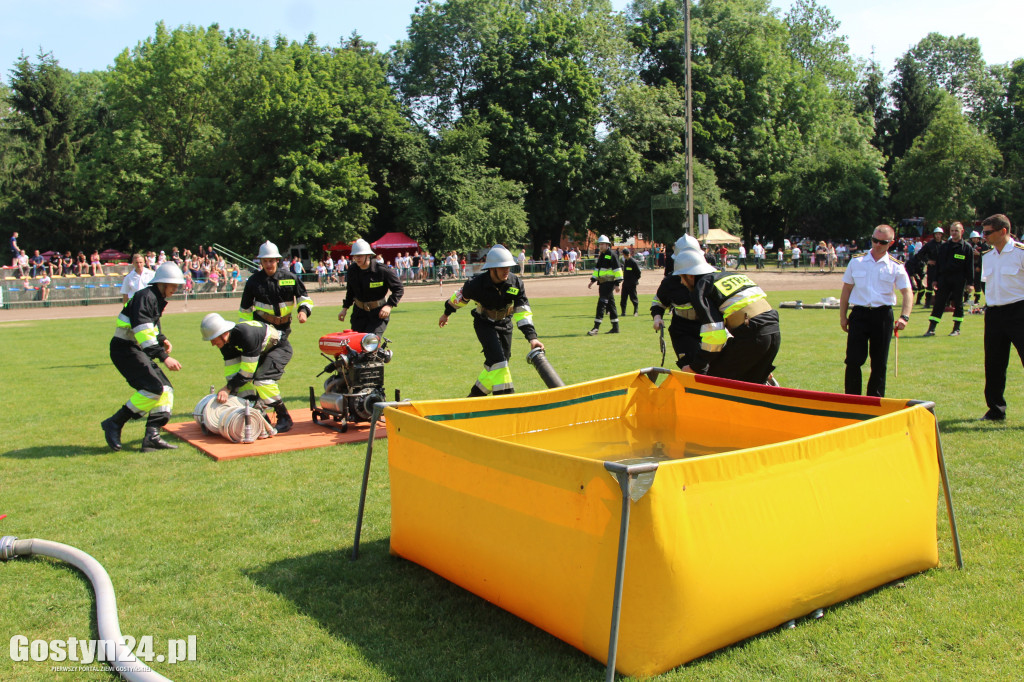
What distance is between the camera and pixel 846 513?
4133 millimetres

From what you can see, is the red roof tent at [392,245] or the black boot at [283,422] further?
the red roof tent at [392,245]

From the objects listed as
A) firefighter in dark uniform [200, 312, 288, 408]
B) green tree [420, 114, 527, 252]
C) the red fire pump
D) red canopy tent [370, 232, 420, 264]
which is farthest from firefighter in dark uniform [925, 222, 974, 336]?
red canopy tent [370, 232, 420, 264]

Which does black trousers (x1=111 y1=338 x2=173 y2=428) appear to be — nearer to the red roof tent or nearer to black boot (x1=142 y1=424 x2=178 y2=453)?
black boot (x1=142 y1=424 x2=178 y2=453)

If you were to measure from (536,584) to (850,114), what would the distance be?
76725 mm

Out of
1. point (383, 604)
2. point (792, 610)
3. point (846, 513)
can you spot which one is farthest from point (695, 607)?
point (383, 604)

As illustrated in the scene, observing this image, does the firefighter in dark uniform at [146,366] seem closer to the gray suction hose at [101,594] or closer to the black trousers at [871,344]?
the gray suction hose at [101,594]

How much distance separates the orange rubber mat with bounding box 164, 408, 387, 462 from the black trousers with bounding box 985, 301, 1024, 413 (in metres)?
6.47

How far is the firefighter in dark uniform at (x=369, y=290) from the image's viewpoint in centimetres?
972

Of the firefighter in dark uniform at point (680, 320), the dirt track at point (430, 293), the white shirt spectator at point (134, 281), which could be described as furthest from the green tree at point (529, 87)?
the firefighter in dark uniform at point (680, 320)

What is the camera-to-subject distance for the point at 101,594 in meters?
4.34

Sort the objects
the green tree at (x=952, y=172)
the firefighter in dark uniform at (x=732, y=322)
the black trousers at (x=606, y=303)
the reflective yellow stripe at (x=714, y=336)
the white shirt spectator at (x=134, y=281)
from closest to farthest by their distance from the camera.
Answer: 1. the reflective yellow stripe at (x=714, y=336)
2. the firefighter in dark uniform at (x=732, y=322)
3. the white shirt spectator at (x=134, y=281)
4. the black trousers at (x=606, y=303)
5. the green tree at (x=952, y=172)

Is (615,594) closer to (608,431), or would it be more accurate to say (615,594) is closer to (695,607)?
(695,607)

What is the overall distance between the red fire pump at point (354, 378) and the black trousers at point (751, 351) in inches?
142

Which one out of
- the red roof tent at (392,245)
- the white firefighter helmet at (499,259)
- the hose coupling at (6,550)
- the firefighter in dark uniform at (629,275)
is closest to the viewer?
the hose coupling at (6,550)
